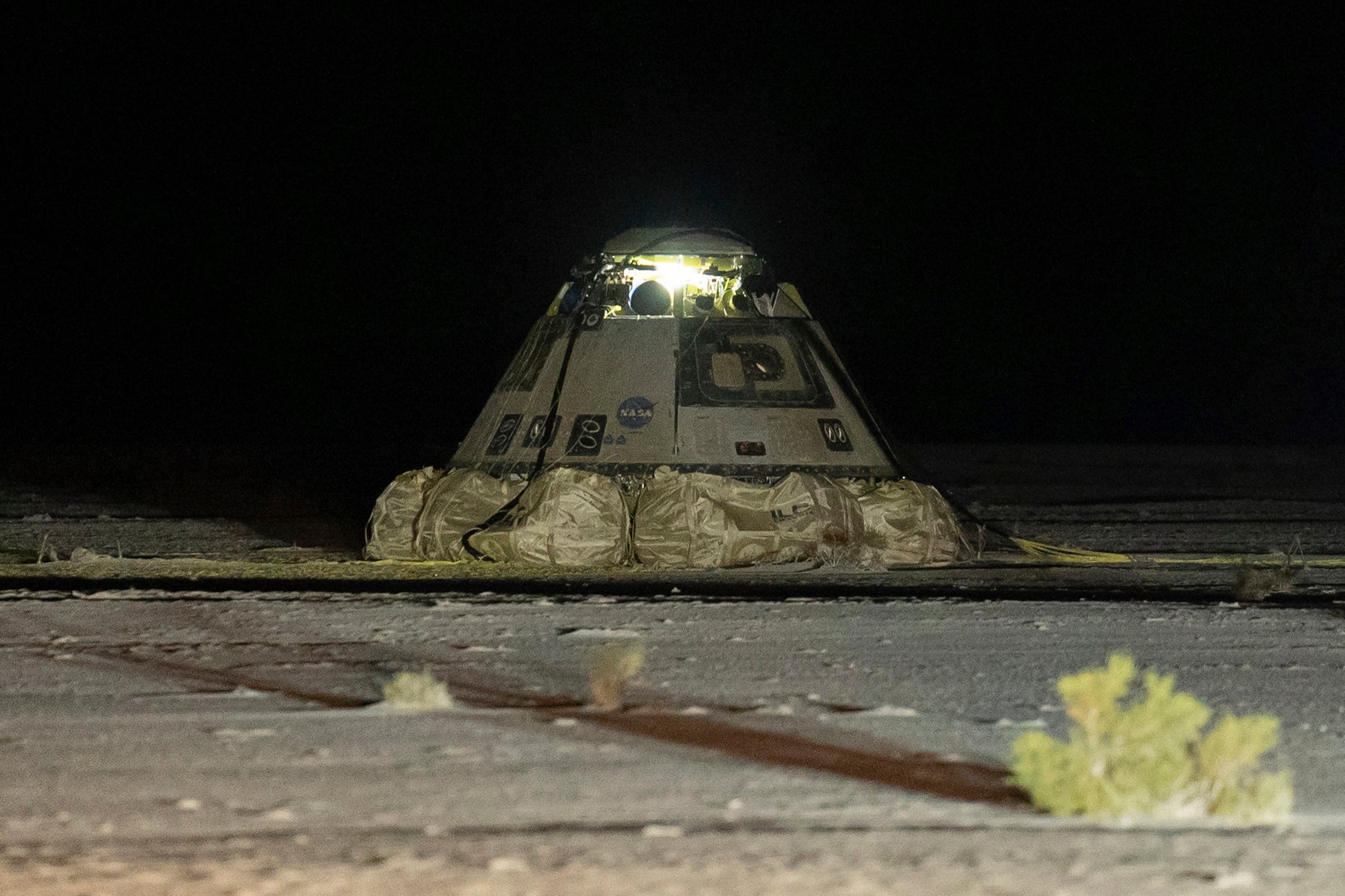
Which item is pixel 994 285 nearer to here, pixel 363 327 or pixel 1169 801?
pixel 363 327

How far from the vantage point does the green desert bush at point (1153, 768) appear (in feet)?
15.9

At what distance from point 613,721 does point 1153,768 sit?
205cm

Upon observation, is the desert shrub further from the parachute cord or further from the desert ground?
the parachute cord

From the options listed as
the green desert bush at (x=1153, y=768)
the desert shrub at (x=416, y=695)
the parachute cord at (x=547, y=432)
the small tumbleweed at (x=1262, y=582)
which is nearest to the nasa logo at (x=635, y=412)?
the parachute cord at (x=547, y=432)

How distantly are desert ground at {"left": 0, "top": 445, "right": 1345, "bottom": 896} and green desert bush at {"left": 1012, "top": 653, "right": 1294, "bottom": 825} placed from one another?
0.31 ft

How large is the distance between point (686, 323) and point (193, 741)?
590 cm

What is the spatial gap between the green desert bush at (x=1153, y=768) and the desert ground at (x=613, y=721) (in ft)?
0.31

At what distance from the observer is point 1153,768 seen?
489 cm

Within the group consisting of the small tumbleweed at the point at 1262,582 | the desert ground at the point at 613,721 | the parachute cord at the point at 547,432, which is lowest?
the desert ground at the point at 613,721

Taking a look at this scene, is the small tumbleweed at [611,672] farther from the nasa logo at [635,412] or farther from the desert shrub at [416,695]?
the nasa logo at [635,412]

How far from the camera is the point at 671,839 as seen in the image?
4.55 m

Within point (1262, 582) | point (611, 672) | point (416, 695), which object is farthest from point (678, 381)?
point (416, 695)

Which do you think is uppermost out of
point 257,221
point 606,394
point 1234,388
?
point 257,221

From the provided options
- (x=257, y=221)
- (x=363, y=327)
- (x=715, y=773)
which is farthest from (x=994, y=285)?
(x=715, y=773)
